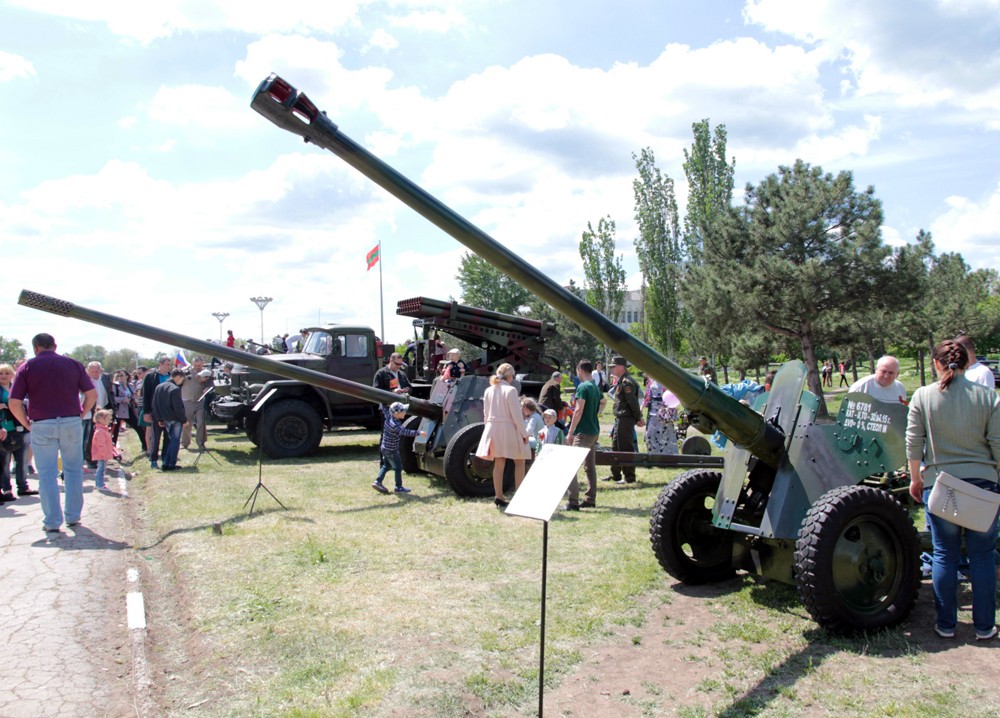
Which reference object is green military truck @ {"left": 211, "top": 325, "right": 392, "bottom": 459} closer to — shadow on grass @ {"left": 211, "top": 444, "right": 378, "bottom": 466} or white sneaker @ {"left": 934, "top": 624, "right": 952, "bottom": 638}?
shadow on grass @ {"left": 211, "top": 444, "right": 378, "bottom": 466}

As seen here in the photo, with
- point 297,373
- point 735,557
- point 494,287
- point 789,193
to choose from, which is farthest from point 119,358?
point 735,557

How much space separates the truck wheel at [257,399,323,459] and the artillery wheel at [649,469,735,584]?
902 cm

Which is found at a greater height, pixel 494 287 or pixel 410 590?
pixel 494 287

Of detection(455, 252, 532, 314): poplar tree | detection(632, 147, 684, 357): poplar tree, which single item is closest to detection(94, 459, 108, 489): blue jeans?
detection(632, 147, 684, 357): poplar tree

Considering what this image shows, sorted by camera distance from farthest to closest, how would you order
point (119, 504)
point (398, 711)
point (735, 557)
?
point (119, 504), point (735, 557), point (398, 711)

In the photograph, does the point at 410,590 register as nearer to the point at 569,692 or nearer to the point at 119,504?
the point at 569,692

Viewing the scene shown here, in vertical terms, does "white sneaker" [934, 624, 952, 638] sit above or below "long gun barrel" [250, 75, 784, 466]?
below

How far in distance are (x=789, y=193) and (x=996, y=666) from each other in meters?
20.4

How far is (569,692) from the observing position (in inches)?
152

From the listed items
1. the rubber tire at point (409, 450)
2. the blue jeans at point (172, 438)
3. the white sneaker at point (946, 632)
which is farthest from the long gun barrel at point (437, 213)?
the blue jeans at point (172, 438)

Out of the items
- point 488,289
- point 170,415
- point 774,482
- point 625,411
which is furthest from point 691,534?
point 488,289

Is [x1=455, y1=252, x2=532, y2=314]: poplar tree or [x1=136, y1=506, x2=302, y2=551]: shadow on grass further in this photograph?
[x1=455, y1=252, x2=532, y2=314]: poplar tree

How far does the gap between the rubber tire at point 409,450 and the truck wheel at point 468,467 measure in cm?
156

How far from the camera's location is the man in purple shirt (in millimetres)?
7281
